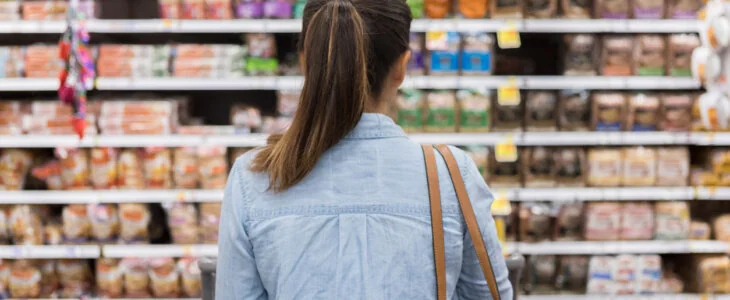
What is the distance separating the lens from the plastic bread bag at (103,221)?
3684mm

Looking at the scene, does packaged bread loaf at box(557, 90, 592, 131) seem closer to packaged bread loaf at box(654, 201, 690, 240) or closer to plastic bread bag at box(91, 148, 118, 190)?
packaged bread loaf at box(654, 201, 690, 240)

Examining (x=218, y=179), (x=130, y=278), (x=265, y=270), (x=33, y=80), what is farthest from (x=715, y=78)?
(x=33, y=80)

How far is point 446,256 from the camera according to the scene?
1109mm

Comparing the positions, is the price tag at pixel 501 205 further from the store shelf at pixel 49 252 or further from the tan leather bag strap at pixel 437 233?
the tan leather bag strap at pixel 437 233

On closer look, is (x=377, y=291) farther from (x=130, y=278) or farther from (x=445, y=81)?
(x=130, y=278)

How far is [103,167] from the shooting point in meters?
3.69

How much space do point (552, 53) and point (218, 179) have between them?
2157 mm

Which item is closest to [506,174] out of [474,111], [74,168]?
[474,111]

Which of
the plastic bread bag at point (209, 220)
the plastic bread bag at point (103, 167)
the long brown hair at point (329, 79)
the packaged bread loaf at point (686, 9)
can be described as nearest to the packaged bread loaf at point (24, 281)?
the plastic bread bag at point (103, 167)

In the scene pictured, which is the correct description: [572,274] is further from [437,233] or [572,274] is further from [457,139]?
[437,233]

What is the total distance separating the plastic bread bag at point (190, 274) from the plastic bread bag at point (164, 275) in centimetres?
4

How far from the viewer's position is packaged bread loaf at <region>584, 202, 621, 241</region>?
3719 mm

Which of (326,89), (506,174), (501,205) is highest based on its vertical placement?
(326,89)

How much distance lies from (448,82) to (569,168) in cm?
84
